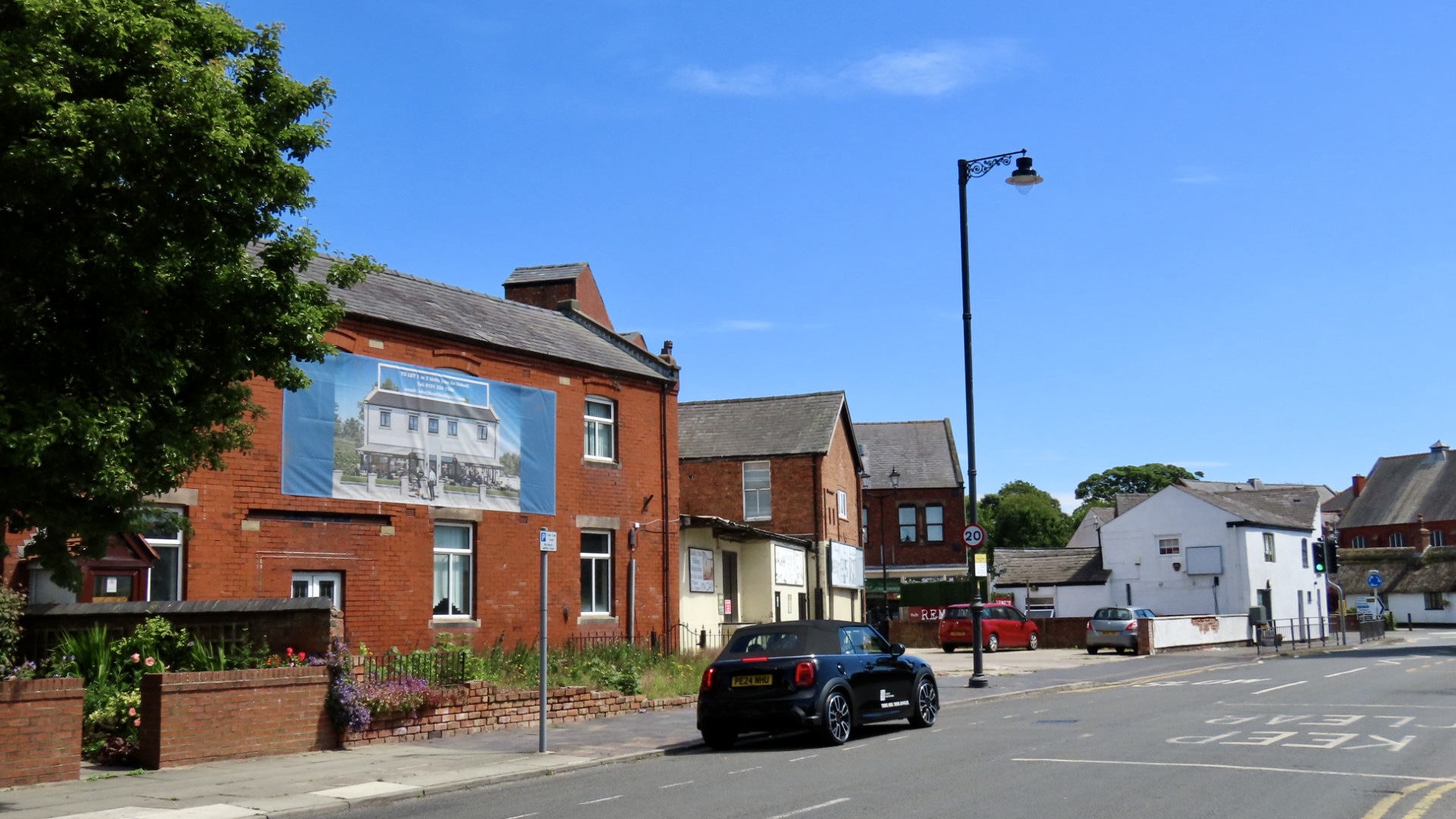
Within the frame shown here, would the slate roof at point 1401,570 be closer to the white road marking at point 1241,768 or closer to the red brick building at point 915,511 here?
the red brick building at point 915,511

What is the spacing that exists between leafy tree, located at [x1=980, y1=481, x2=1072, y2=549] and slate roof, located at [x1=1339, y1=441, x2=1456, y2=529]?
80.1ft

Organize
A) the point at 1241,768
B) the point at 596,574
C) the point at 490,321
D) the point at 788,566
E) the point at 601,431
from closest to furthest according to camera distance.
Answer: the point at 1241,768
the point at 490,321
the point at 596,574
the point at 601,431
the point at 788,566

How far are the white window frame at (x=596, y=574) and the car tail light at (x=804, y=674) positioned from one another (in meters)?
11.8

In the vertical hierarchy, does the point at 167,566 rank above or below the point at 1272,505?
below

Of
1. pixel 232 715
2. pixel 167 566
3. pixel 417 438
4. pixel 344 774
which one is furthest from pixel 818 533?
pixel 344 774

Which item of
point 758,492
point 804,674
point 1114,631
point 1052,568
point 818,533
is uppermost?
point 758,492

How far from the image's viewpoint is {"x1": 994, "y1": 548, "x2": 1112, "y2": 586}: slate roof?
62.8 m

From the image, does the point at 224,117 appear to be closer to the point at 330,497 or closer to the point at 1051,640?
the point at 330,497

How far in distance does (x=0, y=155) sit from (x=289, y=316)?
2784mm

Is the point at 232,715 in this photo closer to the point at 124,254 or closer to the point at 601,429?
the point at 124,254

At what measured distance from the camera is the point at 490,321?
26391mm

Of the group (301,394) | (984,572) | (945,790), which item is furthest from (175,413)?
(984,572)

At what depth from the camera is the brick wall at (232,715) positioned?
13.6 metres

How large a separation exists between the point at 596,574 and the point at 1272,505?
48.4 m
